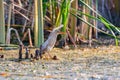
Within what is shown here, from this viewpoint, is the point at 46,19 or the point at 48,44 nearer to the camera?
the point at 48,44

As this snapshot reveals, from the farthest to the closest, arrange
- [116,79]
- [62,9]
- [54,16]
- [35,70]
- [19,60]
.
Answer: [54,16] < [62,9] < [19,60] < [35,70] < [116,79]

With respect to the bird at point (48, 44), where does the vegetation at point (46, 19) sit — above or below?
above

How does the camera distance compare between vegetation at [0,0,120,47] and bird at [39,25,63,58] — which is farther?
vegetation at [0,0,120,47]

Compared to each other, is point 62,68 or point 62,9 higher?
point 62,9

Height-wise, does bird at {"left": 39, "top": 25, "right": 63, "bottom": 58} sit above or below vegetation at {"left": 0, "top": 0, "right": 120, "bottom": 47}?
below

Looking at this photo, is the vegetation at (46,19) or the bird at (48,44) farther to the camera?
the vegetation at (46,19)

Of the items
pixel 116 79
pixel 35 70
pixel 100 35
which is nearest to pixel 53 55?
pixel 35 70

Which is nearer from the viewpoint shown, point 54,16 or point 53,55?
point 53,55

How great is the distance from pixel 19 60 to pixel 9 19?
77 centimetres

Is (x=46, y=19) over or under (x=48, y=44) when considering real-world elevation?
over

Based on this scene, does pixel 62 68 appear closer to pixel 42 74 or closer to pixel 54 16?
pixel 42 74

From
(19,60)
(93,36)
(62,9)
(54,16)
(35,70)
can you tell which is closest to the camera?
(35,70)

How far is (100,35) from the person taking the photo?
589 cm

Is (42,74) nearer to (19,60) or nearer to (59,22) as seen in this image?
(19,60)
